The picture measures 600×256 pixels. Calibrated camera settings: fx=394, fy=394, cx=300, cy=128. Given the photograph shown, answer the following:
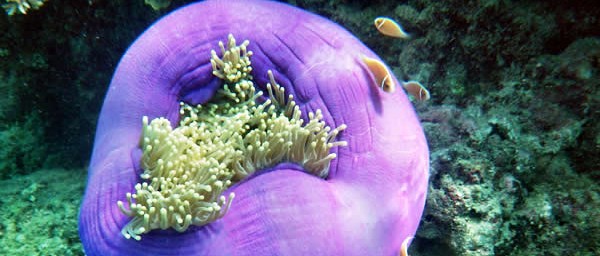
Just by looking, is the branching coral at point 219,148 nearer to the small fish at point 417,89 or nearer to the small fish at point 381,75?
the small fish at point 381,75

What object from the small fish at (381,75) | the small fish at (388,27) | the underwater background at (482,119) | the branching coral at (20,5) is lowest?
the underwater background at (482,119)

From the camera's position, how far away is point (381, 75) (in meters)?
2.13

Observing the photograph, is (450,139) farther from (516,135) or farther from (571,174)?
(571,174)

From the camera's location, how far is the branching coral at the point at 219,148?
5.83 ft

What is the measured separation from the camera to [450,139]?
7.97ft

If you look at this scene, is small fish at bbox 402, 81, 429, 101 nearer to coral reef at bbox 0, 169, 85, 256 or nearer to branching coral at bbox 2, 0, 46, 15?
coral reef at bbox 0, 169, 85, 256

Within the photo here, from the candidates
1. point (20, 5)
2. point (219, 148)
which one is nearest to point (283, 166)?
point (219, 148)

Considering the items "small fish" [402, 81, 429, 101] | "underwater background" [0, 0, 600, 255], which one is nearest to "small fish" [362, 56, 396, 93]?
"small fish" [402, 81, 429, 101]

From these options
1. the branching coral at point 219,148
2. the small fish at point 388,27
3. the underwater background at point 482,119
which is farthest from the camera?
the small fish at point 388,27

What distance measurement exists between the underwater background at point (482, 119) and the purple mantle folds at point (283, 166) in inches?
17.3

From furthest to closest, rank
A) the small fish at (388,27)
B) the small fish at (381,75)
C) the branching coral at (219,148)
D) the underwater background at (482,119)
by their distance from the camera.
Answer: the small fish at (388,27) < the underwater background at (482,119) < the small fish at (381,75) < the branching coral at (219,148)

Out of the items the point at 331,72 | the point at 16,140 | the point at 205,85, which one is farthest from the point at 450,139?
the point at 16,140

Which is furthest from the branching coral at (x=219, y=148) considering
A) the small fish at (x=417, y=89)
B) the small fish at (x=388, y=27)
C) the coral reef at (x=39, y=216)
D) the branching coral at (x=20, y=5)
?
the branching coral at (x=20, y=5)

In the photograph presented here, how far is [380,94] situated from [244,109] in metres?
0.76
